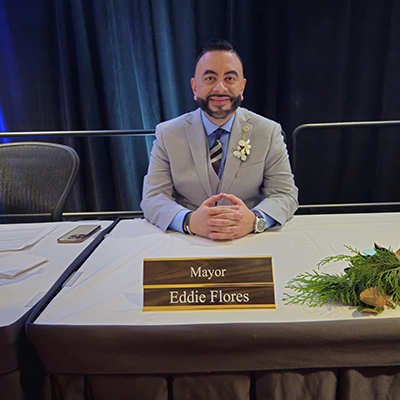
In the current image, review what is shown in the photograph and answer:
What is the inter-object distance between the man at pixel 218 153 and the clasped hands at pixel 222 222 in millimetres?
168

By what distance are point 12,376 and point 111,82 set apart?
92.5 inches

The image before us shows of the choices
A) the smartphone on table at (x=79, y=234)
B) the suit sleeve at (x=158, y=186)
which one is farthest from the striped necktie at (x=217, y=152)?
the smartphone on table at (x=79, y=234)

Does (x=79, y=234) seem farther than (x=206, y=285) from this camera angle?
Yes

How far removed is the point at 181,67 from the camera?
8.63 ft

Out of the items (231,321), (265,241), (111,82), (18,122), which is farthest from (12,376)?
(18,122)

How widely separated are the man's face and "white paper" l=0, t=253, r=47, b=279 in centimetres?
79

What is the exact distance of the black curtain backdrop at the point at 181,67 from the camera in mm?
2480

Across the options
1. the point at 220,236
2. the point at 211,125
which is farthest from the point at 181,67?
the point at 220,236

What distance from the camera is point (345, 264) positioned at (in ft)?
2.70

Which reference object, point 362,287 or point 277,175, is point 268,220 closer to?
point 277,175

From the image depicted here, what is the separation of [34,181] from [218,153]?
856mm

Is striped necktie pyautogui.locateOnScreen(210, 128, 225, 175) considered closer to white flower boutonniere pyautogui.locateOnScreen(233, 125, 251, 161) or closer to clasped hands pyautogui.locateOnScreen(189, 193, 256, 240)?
white flower boutonniere pyautogui.locateOnScreen(233, 125, 251, 161)

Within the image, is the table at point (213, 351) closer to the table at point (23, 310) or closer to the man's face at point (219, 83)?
the table at point (23, 310)

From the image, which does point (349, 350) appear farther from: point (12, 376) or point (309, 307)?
point (12, 376)
